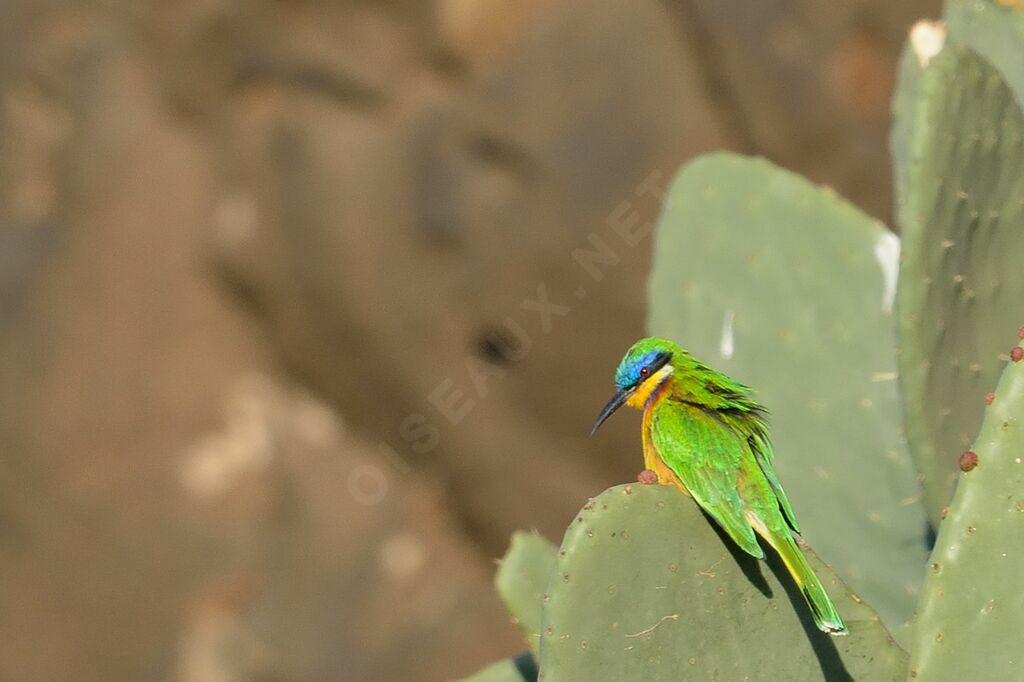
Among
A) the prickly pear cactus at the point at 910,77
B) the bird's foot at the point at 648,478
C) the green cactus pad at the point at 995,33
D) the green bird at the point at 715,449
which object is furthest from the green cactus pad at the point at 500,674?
the green cactus pad at the point at 995,33

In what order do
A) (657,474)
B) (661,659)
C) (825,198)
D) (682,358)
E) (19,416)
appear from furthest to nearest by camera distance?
1. (19,416)
2. (825,198)
3. (682,358)
4. (657,474)
5. (661,659)

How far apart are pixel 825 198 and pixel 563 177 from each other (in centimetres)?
192

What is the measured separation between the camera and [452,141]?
4340 millimetres

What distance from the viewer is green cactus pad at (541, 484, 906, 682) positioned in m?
1.45

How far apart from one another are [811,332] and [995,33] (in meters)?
0.72

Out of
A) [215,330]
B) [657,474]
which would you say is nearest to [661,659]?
[657,474]

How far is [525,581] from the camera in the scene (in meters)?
2.15

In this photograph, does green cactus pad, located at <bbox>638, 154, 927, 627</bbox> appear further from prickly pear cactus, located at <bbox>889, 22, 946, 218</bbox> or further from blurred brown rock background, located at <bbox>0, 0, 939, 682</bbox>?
blurred brown rock background, located at <bbox>0, 0, 939, 682</bbox>

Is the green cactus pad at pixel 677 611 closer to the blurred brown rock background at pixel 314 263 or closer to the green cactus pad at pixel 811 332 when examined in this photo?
the green cactus pad at pixel 811 332

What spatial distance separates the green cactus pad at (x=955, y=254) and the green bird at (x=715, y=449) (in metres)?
0.28

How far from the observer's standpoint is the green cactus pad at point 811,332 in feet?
7.72

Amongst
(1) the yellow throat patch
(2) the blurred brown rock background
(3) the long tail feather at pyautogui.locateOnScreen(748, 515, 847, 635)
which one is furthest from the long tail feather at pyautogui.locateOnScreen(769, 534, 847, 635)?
(2) the blurred brown rock background

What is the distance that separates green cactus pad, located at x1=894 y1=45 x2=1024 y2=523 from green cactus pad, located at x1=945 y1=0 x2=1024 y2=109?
0.44m

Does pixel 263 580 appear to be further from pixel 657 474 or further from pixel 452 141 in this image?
pixel 657 474
